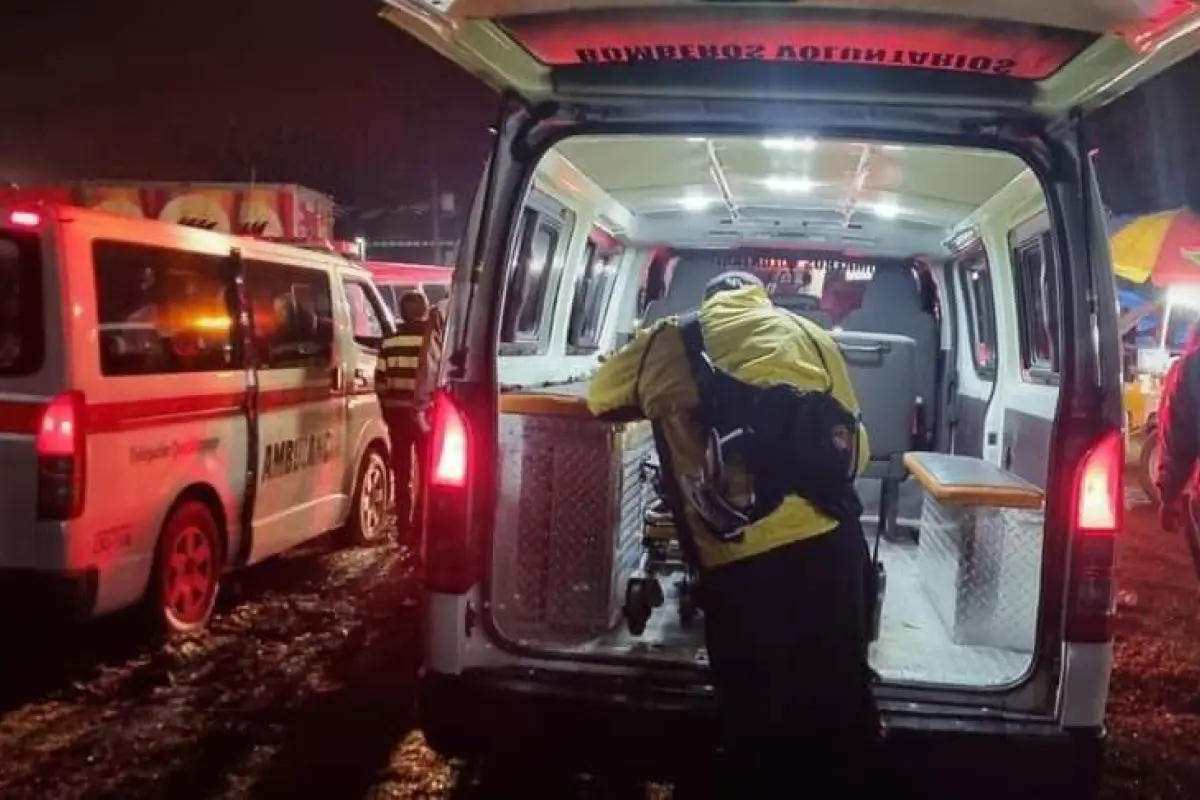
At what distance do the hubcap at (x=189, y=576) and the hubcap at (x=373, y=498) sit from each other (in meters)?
2.25

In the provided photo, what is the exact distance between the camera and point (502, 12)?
3488 millimetres

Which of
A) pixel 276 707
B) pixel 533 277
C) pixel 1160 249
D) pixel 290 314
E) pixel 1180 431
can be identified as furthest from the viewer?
pixel 1160 249

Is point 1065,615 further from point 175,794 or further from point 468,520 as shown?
point 175,794

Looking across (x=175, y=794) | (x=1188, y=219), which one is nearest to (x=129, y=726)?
(x=175, y=794)

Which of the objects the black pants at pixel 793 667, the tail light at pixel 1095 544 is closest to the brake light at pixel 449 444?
the black pants at pixel 793 667

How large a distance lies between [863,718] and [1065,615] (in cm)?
71

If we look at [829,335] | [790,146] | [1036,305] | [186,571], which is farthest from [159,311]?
[1036,305]

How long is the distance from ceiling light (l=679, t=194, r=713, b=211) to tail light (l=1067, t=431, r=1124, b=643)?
3751 millimetres

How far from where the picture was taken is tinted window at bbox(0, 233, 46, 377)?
18.5 feet

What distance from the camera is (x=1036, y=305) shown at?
6270 mm

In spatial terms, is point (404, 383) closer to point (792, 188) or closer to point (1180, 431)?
point (792, 188)

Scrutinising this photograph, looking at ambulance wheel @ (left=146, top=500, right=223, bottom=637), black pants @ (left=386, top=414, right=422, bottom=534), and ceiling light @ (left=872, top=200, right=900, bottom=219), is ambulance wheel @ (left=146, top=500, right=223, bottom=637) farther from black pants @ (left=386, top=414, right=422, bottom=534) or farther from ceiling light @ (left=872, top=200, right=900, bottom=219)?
ceiling light @ (left=872, top=200, right=900, bottom=219)

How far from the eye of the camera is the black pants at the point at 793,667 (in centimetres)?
360

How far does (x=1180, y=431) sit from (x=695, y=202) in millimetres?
3137
